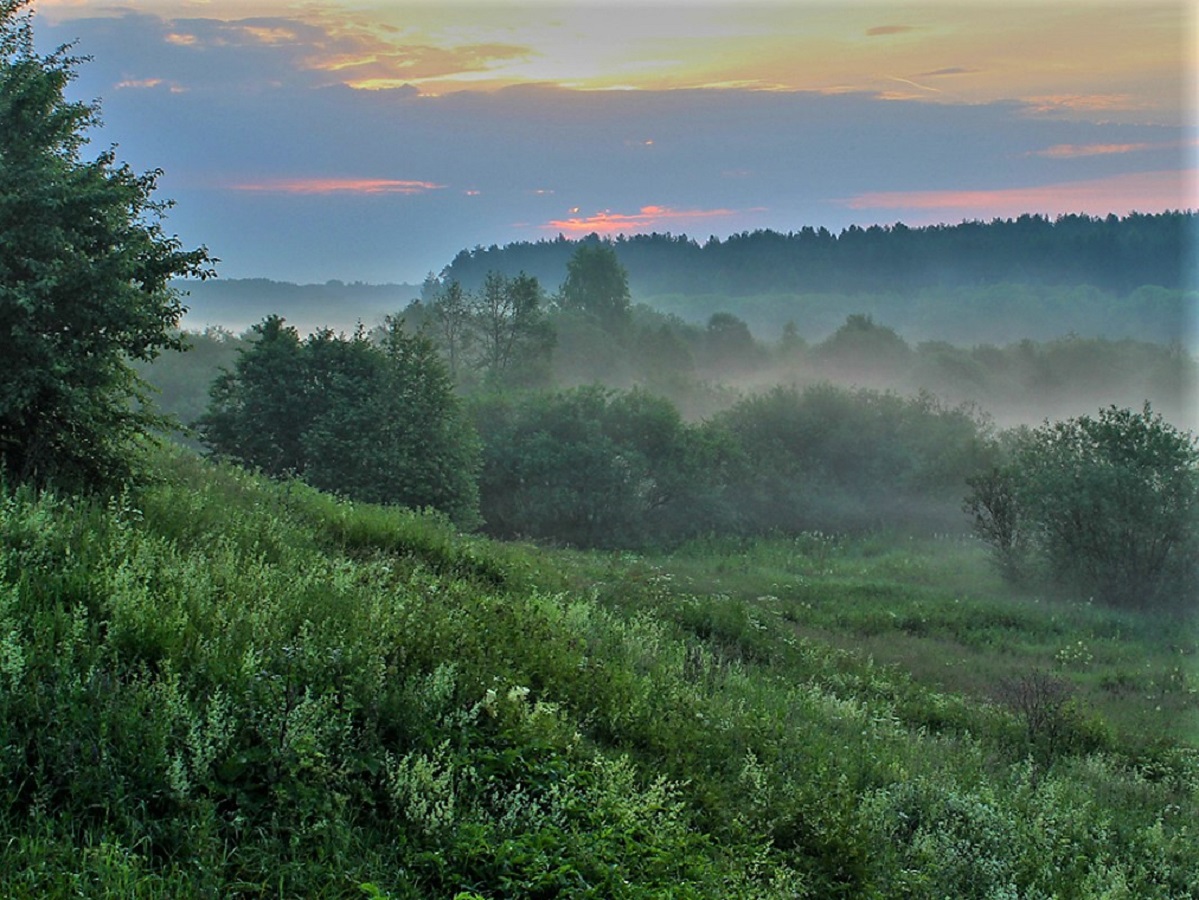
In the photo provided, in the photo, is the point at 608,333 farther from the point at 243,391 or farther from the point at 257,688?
the point at 257,688

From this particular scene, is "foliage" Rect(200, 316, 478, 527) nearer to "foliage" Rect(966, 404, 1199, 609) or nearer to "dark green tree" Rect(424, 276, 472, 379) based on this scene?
"foliage" Rect(966, 404, 1199, 609)

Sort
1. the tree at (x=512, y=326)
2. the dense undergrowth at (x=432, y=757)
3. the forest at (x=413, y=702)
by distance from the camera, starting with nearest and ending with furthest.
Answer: the dense undergrowth at (x=432, y=757), the forest at (x=413, y=702), the tree at (x=512, y=326)

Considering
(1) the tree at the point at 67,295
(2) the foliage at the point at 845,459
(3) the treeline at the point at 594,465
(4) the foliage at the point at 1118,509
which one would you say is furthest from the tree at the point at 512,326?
(1) the tree at the point at 67,295

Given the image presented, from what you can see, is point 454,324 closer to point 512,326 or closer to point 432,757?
point 512,326

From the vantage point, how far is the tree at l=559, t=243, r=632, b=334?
120 meters

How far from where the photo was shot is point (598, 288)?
12175 cm

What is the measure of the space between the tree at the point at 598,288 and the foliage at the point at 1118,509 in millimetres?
87249

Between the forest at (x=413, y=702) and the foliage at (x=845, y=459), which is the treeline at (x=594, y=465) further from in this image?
the forest at (x=413, y=702)

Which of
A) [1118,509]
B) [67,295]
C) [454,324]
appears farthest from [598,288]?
[67,295]

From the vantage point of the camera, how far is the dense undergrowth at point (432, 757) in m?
4.22

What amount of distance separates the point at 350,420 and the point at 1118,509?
30315 millimetres

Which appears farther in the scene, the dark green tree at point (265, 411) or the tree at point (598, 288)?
the tree at point (598, 288)

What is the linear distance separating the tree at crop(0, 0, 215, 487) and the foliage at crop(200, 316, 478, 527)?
2398cm

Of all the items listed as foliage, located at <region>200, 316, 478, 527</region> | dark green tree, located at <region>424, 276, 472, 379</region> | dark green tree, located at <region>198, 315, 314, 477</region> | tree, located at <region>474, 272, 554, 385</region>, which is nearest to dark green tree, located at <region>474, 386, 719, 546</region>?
foliage, located at <region>200, 316, 478, 527</region>
